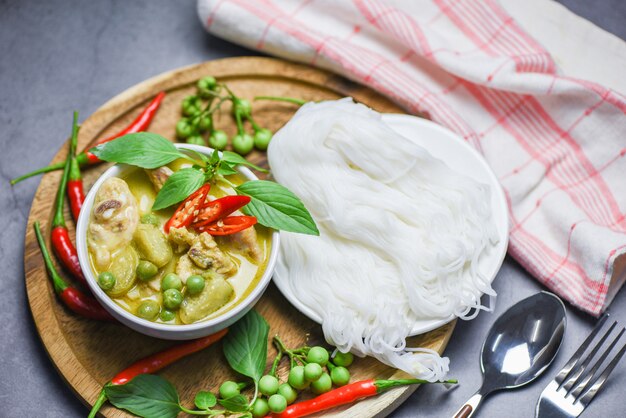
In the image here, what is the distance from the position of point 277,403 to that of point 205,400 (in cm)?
42

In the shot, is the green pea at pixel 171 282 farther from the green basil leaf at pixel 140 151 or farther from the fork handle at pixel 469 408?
the fork handle at pixel 469 408

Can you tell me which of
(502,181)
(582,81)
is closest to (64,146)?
(502,181)

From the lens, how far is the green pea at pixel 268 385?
12.8ft

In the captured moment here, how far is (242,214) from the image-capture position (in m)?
3.81

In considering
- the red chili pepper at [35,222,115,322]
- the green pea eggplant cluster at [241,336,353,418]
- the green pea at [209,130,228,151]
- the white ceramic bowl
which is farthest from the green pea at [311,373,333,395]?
the green pea at [209,130,228,151]

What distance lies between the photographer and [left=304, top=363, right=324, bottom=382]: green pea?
12.8 feet

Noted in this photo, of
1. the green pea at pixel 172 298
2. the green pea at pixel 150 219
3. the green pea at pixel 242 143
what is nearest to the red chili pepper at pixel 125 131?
the green pea at pixel 242 143

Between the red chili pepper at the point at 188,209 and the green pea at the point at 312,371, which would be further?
the green pea at the point at 312,371

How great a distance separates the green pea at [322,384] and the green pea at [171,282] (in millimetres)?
993

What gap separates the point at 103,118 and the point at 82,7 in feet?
3.77

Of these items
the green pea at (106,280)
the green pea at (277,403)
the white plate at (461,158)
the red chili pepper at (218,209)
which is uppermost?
the white plate at (461,158)

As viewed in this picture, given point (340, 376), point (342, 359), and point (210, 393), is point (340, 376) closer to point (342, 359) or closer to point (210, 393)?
point (342, 359)

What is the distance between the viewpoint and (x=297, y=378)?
12.9 feet

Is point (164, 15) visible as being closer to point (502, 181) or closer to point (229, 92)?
point (229, 92)
